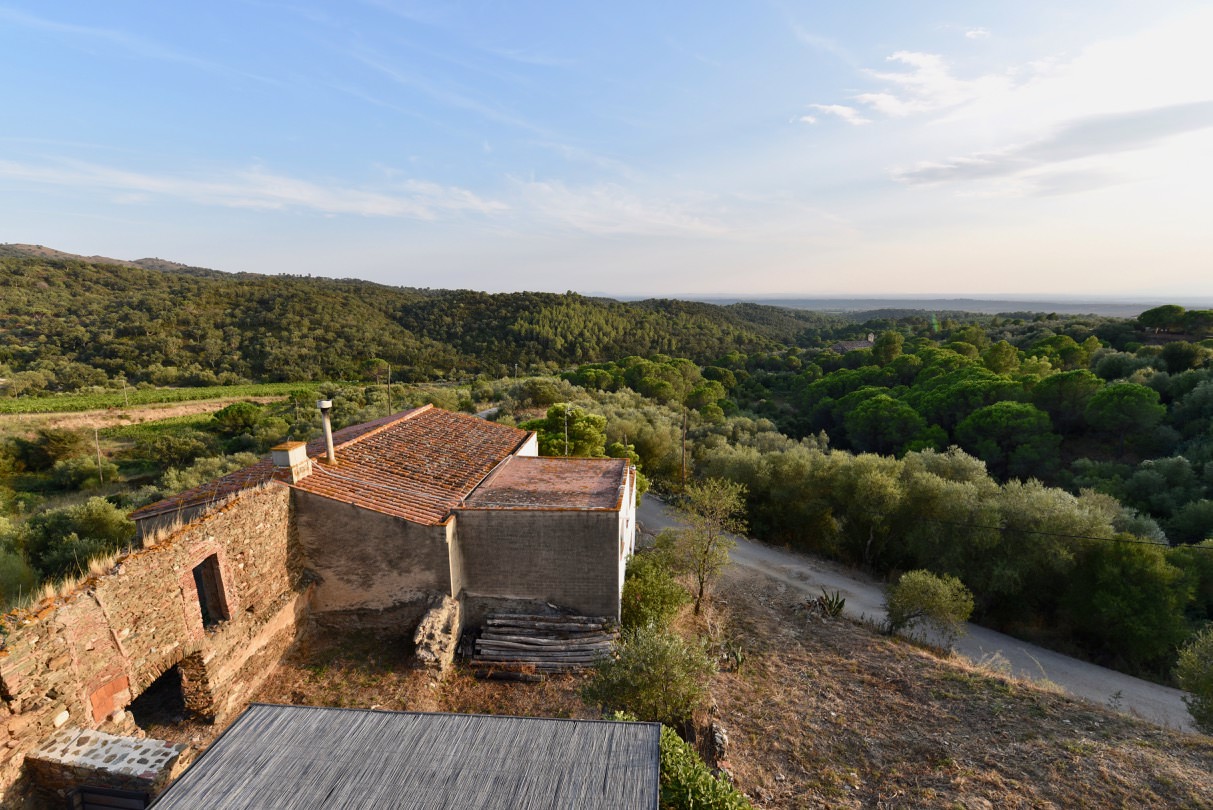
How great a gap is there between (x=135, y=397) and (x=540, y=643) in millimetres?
56512

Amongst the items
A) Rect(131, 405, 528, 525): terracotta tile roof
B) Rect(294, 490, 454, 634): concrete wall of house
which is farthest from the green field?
Rect(294, 490, 454, 634): concrete wall of house

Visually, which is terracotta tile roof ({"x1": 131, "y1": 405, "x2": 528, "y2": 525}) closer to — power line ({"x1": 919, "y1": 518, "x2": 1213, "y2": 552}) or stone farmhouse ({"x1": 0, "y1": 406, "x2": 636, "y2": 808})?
stone farmhouse ({"x1": 0, "y1": 406, "x2": 636, "y2": 808})

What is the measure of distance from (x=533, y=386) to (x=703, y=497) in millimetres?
27307

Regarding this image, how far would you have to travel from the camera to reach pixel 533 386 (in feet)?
135

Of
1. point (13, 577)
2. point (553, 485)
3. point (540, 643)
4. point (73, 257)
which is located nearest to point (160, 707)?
point (540, 643)

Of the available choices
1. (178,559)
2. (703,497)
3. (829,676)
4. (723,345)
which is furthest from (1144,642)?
(723,345)

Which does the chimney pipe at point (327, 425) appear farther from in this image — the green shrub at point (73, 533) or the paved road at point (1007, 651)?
the paved road at point (1007, 651)

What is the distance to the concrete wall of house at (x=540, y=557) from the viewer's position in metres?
11.8

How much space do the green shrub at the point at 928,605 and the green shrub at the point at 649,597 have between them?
7003 mm

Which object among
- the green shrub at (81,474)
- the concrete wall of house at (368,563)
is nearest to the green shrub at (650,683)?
the concrete wall of house at (368,563)

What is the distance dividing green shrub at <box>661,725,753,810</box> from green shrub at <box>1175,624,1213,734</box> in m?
11.7

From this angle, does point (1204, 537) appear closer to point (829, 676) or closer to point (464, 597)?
point (829, 676)

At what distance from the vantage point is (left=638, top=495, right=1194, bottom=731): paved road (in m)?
13.9

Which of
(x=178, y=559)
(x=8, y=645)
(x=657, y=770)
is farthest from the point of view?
(x=178, y=559)
